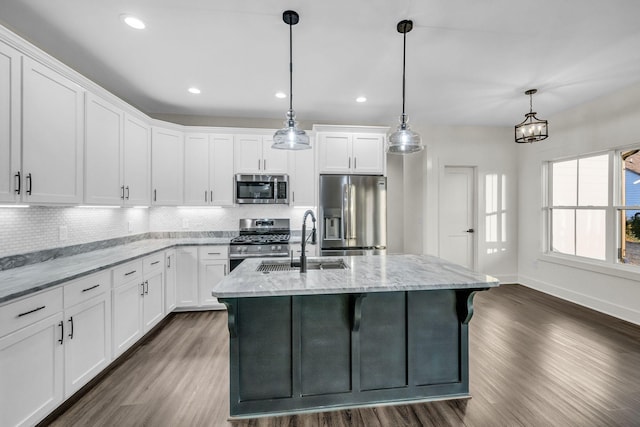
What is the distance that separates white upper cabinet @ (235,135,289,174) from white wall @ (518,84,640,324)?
423 centimetres

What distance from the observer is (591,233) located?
404 cm

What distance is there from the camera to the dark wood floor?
1.85 metres

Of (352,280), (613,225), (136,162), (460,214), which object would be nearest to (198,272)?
(136,162)

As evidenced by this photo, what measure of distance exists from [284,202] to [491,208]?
3.77 m

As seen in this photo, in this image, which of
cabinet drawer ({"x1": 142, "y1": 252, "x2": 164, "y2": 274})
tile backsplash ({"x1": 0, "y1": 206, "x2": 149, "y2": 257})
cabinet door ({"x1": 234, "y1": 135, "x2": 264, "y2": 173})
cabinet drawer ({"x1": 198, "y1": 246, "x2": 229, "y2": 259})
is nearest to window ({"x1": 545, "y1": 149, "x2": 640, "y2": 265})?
cabinet door ({"x1": 234, "y1": 135, "x2": 264, "y2": 173})

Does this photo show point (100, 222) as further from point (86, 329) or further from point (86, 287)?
point (86, 329)

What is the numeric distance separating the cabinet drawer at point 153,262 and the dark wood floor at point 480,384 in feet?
2.49

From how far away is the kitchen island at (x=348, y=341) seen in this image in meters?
1.84

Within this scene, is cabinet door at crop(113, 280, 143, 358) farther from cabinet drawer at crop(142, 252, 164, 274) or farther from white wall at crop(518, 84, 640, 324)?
white wall at crop(518, 84, 640, 324)

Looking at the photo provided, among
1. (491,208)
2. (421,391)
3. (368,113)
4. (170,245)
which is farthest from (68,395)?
(491,208)

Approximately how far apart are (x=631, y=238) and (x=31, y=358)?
5966mm

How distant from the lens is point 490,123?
487 centimetres

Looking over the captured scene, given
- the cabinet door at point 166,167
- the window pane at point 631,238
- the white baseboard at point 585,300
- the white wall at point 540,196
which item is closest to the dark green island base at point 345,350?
the cabinet door at point 166,167

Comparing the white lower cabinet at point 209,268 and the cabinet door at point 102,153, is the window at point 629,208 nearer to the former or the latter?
the white lower cabinet at point 209,268
